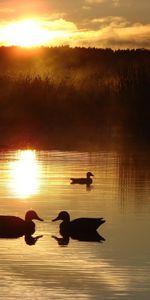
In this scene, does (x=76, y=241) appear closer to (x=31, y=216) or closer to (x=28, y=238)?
(x=28, y=238)

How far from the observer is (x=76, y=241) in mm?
23031

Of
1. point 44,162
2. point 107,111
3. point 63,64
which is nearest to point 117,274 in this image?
point 44,162

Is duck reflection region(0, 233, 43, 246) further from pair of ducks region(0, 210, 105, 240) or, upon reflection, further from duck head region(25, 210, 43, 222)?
duck head region(25, 210, 43, 222)

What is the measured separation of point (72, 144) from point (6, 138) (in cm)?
616

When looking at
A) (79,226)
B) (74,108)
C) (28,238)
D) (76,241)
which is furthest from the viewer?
(74,108)

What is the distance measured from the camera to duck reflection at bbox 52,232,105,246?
74.3 feet

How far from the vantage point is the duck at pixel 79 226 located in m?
23.7

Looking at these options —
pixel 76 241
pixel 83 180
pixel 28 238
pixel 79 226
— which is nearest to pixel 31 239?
pixel 28 238

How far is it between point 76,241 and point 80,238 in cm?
52

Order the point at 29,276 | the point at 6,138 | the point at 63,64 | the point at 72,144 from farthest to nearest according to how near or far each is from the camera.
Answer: the point at 63,64, the point at 6,138, the point at 72,144, the point at 29,276

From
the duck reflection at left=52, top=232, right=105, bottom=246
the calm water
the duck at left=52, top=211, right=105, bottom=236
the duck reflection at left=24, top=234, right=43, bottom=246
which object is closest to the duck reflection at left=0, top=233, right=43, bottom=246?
the duck reflection at left=24, top=234, right=43, bottom=246

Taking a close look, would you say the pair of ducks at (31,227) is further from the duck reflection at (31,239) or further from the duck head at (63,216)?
the duck reflection at (31,239)

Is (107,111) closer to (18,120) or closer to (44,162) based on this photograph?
(18,120)

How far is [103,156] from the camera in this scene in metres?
44.5
